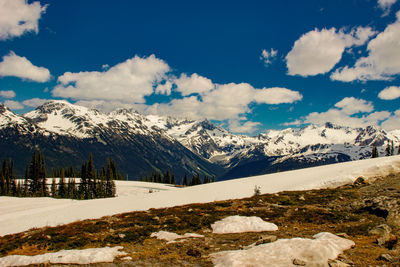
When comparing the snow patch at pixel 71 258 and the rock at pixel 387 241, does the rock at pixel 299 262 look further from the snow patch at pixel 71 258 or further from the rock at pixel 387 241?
the snow patch at pixel 71 258

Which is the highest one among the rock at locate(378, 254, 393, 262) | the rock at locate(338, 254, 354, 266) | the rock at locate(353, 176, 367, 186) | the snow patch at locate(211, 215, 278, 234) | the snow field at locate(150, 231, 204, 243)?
the rock at locate(353, 176, 367, 186)

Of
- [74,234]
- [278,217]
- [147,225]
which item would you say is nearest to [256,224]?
[278,217]

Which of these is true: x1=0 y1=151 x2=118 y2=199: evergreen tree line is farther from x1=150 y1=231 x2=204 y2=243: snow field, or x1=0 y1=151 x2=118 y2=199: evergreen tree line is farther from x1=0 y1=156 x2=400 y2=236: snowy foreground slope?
x1=150 y1=231 x2=204 y2=243: snow field

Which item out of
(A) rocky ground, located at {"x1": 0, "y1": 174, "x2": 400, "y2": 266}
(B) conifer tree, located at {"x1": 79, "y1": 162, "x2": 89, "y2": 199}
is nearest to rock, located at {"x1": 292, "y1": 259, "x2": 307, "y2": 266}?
(A) rocky ground, located at {"x1": 0, "y1": 174, "x2": 400, "y2": 266}

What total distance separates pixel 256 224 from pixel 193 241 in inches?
216

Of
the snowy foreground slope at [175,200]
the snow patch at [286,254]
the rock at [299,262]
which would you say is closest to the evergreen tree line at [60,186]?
the snowy foreground slope at [175,200]

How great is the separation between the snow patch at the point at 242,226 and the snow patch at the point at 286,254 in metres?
6.17

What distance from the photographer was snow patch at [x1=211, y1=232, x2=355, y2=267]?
1095 cm

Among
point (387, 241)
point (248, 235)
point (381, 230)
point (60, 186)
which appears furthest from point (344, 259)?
point (60, 186)

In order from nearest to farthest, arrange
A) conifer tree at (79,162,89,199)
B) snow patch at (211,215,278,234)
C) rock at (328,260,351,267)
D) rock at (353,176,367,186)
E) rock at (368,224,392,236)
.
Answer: rock at (328,260,351,267)
rock at (368,224,392,236)
snow patch at (211,215,278,234)
rock at (353,176,367,186)
conifer tree at (79,162,89,199)

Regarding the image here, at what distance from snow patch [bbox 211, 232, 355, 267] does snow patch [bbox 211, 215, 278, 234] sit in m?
6.17

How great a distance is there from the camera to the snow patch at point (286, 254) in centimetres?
1095

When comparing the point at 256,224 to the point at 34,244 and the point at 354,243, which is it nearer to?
the point at 354,243

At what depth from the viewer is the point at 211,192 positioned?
49.4 metres
